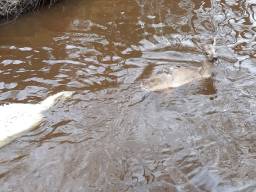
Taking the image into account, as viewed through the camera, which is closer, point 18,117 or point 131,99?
point 18,117

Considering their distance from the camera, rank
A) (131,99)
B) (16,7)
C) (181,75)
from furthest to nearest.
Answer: (16,7) < (181,75) < (131,99)

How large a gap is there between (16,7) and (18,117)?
3.64 metres

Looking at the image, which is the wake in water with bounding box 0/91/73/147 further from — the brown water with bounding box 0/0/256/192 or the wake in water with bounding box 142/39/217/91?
the wake in water with bounding box 142/39/217/91

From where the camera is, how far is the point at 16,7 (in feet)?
29.3

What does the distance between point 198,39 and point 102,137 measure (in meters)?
3.04

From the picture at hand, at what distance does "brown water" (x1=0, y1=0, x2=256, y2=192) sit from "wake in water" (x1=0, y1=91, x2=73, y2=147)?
11cm

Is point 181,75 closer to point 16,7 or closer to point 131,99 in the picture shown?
point 131,99

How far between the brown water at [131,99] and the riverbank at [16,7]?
164mm

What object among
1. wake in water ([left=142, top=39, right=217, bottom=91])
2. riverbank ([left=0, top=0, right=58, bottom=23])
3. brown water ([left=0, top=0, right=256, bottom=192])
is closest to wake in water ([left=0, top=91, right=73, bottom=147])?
brown water ([left=0, top=0, right=256, bottom=192])

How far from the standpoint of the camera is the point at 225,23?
8500mm

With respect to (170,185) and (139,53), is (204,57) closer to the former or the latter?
(139,53)

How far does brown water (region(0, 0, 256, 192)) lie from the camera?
5215 mm

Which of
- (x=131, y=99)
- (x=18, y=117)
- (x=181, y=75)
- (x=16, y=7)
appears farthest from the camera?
(x=16, y=7)

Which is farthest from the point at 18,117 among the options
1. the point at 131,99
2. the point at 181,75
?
the point at 181,75
